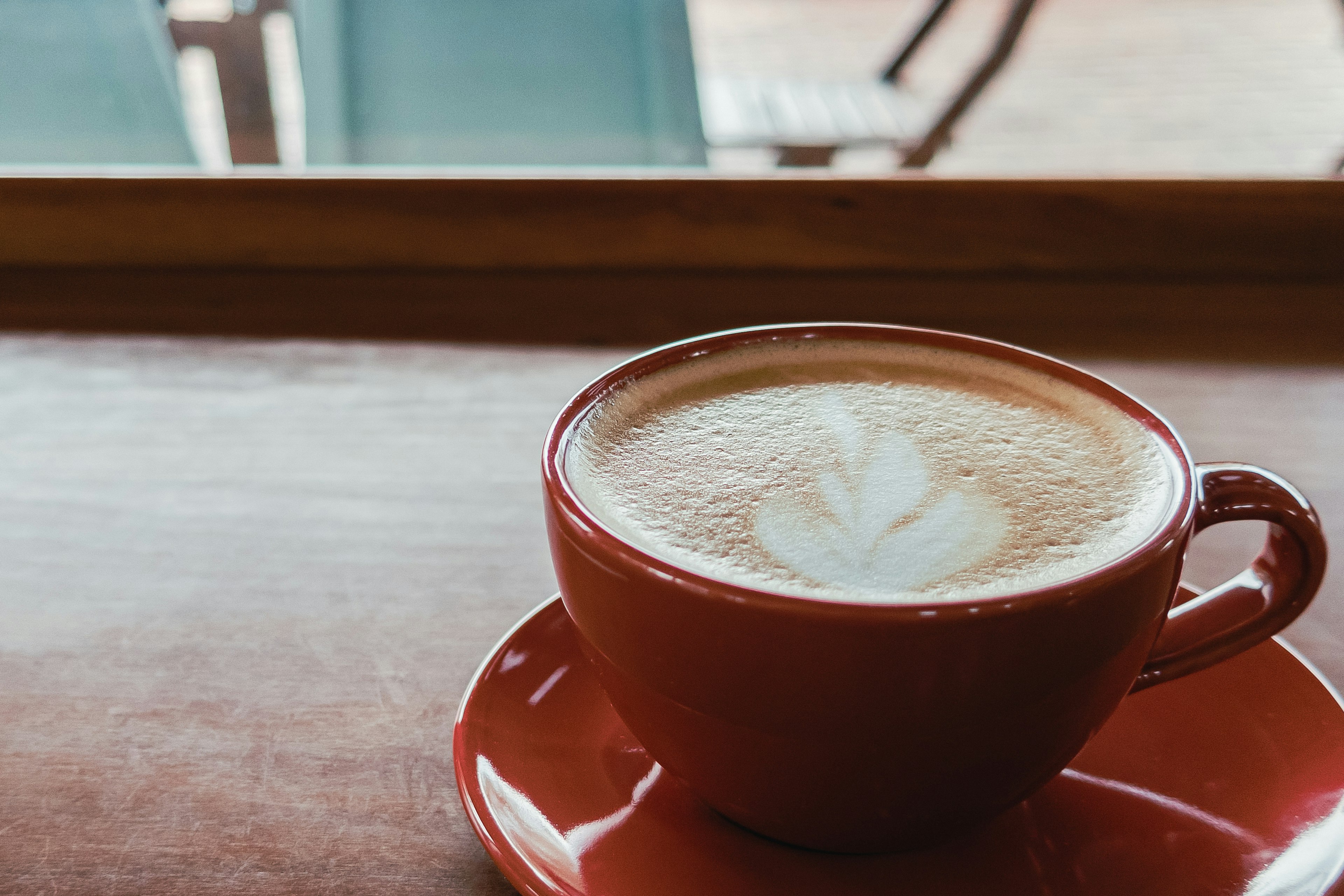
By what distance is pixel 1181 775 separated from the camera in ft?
1.00

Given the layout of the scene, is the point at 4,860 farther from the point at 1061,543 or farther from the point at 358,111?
the point at 358,111

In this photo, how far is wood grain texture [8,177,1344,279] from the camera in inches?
26.8

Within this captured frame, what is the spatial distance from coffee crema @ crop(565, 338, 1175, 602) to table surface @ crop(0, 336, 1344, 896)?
0.34 feet

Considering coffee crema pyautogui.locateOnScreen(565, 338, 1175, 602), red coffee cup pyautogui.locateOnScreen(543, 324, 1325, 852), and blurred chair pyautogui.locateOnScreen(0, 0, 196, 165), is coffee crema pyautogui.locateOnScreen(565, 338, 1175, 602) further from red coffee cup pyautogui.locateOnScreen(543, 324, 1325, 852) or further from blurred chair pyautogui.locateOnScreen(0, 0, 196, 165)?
blurred chair pyautogui.locateOnScreen(0, 0, 196, 165)

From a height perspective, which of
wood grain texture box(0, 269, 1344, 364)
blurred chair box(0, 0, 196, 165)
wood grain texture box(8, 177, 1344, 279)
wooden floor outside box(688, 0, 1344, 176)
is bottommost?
wooden floor outside box(688, 0, 1344, 176)

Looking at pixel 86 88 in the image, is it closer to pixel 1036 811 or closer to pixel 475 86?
pixel 475 86

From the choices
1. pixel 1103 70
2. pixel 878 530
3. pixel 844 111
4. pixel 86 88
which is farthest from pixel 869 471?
pixel 1103 70

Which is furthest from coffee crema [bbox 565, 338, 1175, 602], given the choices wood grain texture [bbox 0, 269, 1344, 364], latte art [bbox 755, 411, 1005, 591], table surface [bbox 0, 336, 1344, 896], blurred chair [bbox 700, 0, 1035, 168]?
blurred chair [bbox 700, 0, 1035, 168]

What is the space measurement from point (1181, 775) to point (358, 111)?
170 cm

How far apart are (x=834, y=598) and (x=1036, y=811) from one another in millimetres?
113

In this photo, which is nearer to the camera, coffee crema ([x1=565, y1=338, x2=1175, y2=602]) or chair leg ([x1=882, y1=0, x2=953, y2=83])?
coffee crema ([x1=565, y1=338, x2=1175, y2=602])

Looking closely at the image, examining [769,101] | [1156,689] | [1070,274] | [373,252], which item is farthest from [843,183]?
[769,101]

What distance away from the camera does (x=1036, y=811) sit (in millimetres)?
297

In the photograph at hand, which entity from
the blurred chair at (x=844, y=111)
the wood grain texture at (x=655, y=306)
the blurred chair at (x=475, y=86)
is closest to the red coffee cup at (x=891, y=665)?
the wood grain texture at (x=655, y=306)
